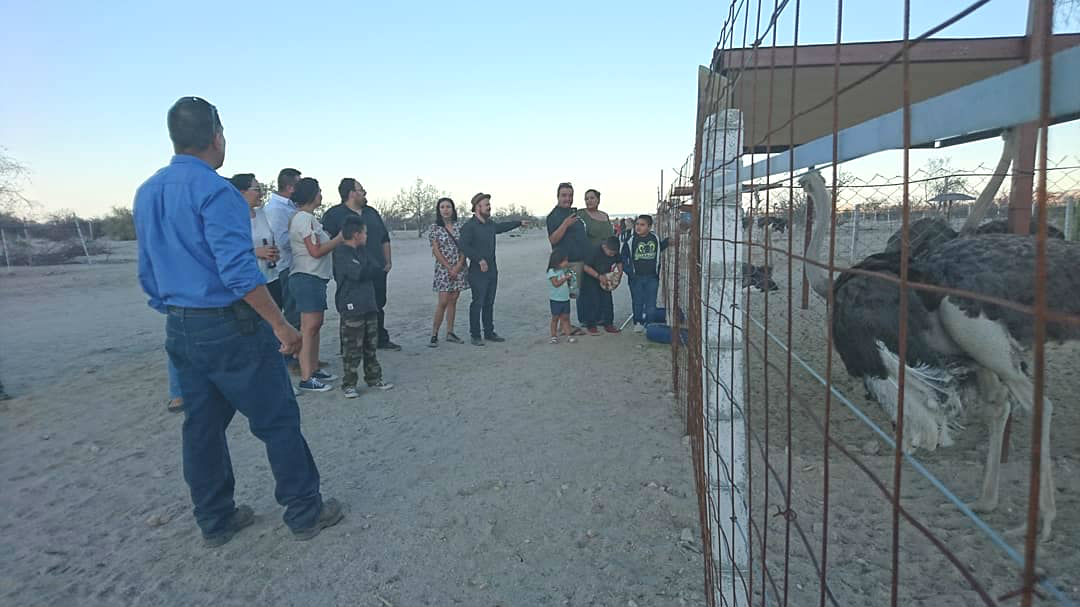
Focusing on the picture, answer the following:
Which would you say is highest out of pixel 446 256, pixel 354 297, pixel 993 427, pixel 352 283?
pixel 446 256

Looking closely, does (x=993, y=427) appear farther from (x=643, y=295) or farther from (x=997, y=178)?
(x=643, y=295)

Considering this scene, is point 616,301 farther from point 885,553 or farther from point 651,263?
point 885,553

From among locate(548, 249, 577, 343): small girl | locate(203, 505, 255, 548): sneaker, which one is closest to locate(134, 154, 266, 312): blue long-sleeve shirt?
locate(203, 505, 255, 548): sneaker

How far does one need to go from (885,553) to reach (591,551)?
4.00ft

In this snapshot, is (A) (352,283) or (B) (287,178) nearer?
(A) (352,283)

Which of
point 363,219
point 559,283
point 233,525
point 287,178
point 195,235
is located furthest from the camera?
point 559,283

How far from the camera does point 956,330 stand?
9.59 ft

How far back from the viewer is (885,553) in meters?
2.58

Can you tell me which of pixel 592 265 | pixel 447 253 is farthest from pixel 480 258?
pixel 592 265

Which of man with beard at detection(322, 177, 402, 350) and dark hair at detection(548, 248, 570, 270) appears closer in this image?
man with beard at detection(322, 177, 402, 350)

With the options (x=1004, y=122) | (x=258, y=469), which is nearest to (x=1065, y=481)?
(x=1004, y=122)

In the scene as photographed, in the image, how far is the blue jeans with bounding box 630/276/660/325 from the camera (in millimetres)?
7012

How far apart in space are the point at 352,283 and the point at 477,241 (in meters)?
1.88

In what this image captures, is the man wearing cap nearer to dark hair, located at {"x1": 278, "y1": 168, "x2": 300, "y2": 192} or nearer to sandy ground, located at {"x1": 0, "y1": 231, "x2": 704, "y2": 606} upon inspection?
sandy ground, located at {"x1": 0, "y1": 231, "x2": 704, "y2": 606}
